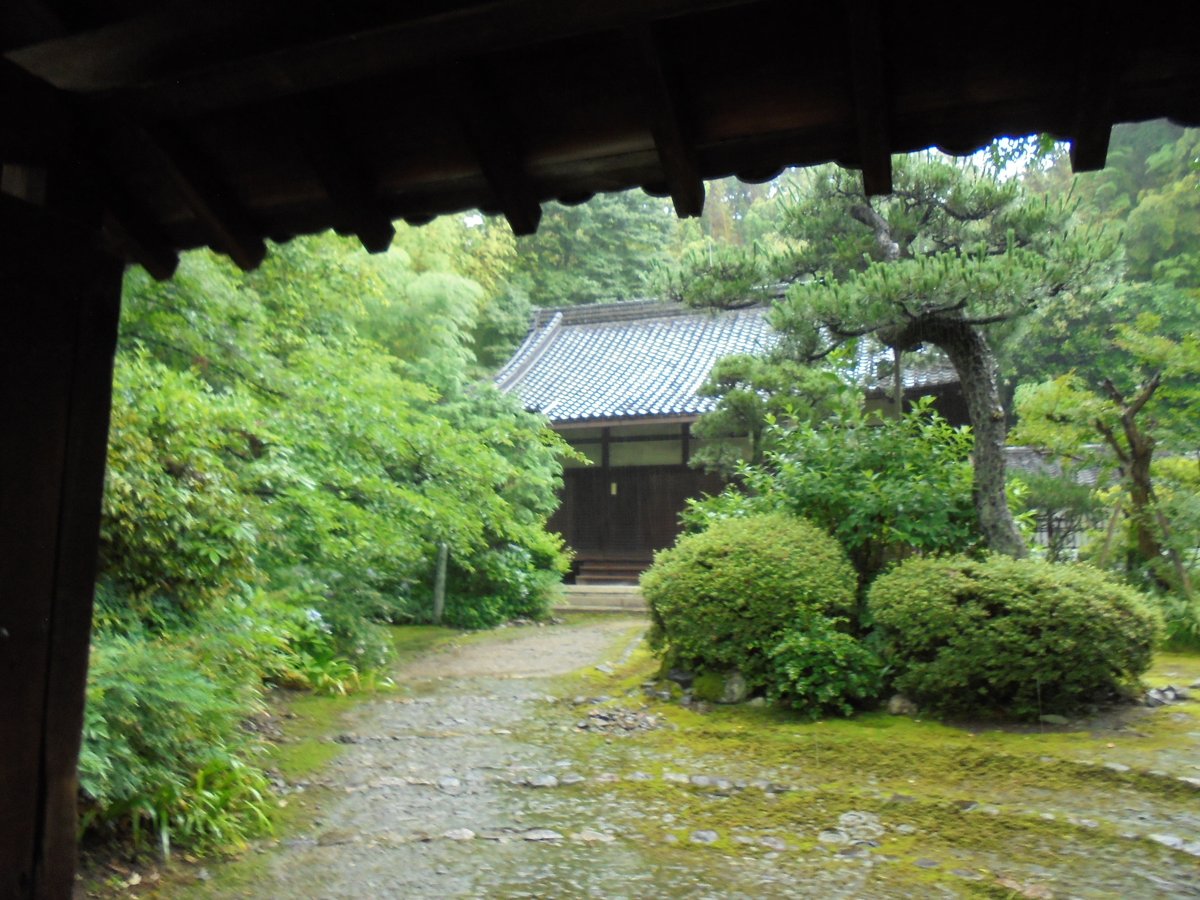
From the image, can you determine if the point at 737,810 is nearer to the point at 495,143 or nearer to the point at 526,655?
the point at 495,143

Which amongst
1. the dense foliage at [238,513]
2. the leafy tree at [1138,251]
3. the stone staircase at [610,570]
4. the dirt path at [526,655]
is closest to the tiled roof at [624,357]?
the stone staircase at [610,570]

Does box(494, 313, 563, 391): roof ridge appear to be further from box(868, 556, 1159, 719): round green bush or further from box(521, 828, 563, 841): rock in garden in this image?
box(521, 828, 563, 841): rock in garden

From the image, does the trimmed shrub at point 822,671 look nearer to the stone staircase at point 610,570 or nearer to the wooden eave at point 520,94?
the wooden eave at point 520,94

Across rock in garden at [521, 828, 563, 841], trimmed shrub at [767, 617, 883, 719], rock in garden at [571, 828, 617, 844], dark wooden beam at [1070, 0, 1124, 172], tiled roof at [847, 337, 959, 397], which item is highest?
tiled roof at [847, 337, 959, 397]

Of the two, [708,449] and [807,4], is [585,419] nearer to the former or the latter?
[708,449]

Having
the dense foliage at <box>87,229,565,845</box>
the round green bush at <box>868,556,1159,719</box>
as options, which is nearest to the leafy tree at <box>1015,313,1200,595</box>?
the round green bush at <box>868,556,1159,719</box>

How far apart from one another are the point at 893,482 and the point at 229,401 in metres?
5.55

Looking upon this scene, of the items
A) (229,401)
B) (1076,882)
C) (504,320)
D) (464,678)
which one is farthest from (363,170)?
(504,320)

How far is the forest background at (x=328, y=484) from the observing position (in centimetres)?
495

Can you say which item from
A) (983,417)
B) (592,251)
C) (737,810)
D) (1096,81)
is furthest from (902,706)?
(592,251)

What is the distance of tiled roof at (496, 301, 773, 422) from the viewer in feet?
58.8

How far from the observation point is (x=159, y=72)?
2.77 meters

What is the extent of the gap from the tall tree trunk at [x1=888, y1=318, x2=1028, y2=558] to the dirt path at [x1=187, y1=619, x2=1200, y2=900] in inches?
71.1

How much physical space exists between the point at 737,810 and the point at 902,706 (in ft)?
7.37
